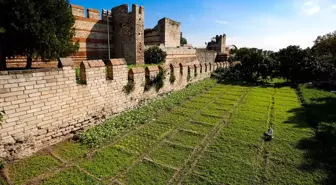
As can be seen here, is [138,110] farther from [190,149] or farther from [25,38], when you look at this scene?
[25,38]

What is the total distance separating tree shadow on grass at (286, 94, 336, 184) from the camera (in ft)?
9.75

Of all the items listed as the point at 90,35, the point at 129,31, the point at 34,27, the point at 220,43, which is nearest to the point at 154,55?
the point at 129,31

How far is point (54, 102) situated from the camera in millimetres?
3637

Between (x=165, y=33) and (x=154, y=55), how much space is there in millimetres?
3458

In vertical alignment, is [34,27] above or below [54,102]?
above

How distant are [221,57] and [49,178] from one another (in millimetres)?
17174

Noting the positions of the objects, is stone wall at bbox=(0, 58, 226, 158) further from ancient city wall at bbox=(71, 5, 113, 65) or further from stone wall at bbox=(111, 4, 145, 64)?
ancient city wall at bbox=(71, 5, 113, 65)

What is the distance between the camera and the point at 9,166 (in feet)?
9.77

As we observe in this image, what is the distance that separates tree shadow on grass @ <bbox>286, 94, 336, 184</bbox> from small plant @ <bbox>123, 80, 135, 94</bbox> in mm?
4373

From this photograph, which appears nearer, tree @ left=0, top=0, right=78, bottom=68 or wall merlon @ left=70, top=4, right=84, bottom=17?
tree @ left=0, top=0, right=78, bottom=68

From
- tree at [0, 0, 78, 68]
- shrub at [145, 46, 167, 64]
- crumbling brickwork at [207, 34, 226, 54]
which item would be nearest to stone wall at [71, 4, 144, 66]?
shrub at [145, 46, 167, 64]

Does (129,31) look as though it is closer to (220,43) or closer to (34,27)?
(34,27)

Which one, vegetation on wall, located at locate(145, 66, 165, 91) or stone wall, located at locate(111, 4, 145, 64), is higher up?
stone wall, located at locate(111, 4, 145, 64)

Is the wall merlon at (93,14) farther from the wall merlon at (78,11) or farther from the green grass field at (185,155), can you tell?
the green grass field at (185,155)
